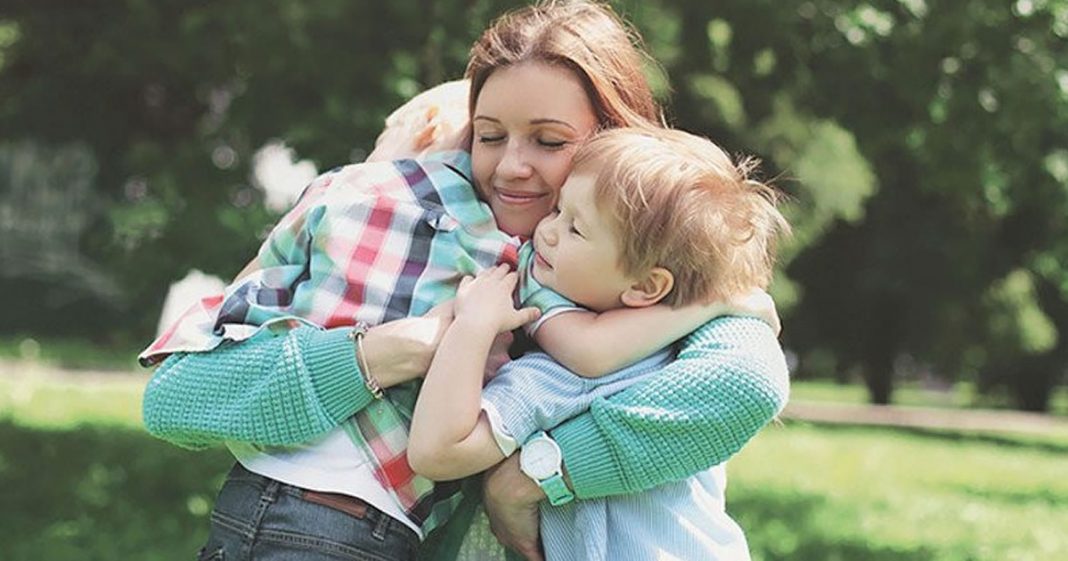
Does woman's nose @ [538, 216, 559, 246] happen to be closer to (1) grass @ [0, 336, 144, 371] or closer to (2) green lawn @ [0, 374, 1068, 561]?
(2) green lawn @ [0, 374, 1068, 561]

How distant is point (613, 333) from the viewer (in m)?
2.50

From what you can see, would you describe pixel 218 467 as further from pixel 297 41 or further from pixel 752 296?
pixel 752 296

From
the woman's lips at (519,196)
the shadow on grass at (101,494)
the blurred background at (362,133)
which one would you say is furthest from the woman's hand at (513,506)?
the shadow on grass at (101,494)

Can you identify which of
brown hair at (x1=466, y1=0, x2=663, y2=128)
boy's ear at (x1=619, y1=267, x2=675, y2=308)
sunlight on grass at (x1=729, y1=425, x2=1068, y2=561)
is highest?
brown hair at (x1=466, y1=0, x2=663, y2=128)

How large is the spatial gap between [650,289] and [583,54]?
411mm

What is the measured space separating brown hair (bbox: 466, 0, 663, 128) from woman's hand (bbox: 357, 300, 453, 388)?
1.49ft

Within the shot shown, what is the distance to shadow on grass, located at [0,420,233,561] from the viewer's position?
21.7 ft

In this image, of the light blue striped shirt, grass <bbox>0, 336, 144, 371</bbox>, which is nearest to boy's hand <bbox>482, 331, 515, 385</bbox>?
the light blue striped shirt

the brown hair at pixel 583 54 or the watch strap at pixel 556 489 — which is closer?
the watch strap at pixel 556 489

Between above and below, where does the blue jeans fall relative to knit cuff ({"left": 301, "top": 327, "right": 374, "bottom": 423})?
below

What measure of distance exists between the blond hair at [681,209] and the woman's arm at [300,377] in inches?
13.1

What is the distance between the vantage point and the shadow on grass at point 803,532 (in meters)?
7.62

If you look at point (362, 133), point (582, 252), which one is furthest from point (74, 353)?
point (582, 252)

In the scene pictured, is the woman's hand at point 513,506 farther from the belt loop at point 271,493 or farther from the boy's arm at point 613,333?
the belt loop at point 271,493
